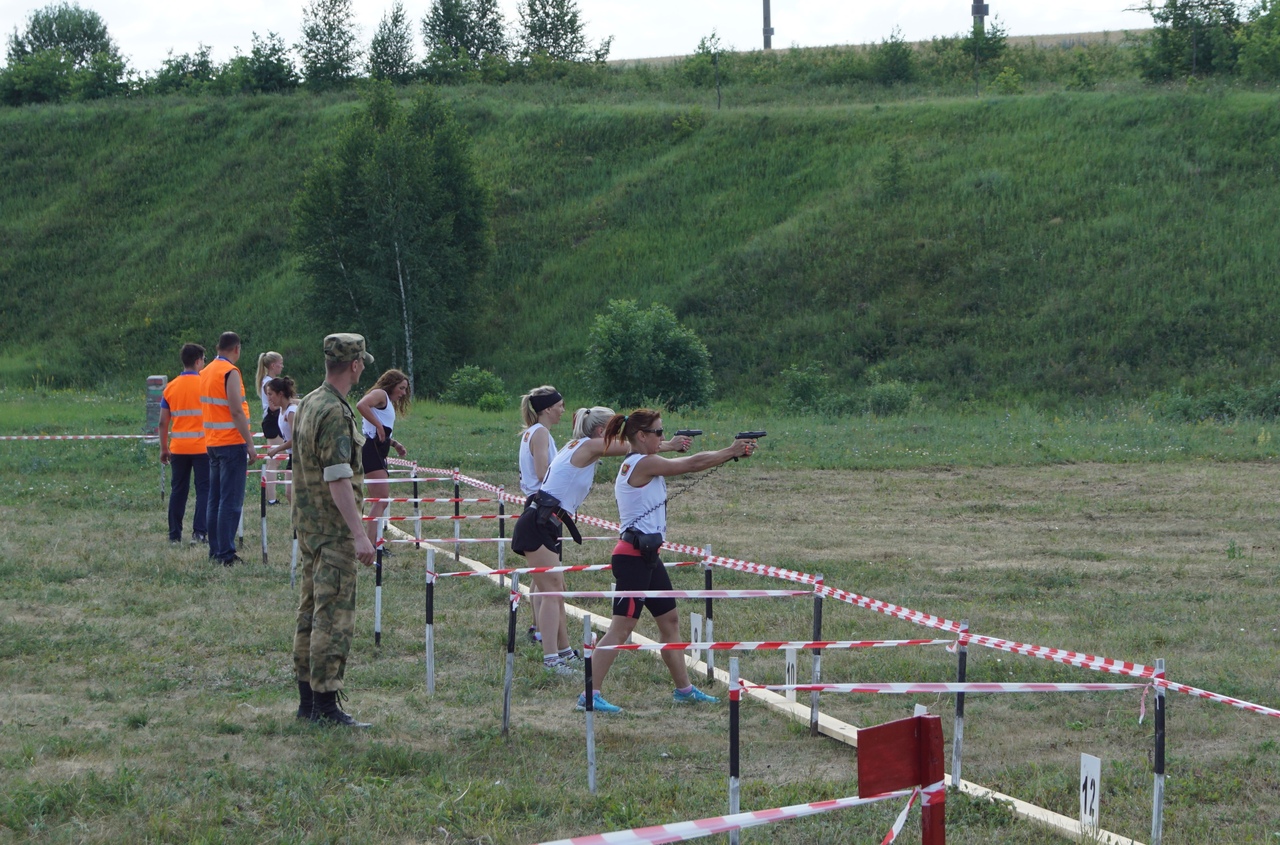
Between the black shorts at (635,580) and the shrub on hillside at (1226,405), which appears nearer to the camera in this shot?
the black shorts at (635,580)

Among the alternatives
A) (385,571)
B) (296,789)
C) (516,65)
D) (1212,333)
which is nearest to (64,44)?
(516,65)

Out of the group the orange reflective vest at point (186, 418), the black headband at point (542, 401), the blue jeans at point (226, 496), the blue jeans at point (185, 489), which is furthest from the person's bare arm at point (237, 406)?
the black headband at point (542, 401)

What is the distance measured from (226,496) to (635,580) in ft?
17.2

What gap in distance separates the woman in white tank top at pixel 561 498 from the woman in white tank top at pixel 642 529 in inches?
8.3

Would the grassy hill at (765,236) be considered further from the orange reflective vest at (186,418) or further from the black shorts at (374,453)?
the orange reflective vest at (186,418)

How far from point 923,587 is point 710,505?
525cm

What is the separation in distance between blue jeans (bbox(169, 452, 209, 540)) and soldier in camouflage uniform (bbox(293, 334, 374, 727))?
5558 millimetres

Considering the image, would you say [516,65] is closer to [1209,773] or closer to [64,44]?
[64,44]

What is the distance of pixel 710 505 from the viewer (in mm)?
15055

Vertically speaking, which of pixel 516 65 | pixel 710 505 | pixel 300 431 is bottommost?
pixel 710 505

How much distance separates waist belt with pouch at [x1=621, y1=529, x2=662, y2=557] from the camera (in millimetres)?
6676

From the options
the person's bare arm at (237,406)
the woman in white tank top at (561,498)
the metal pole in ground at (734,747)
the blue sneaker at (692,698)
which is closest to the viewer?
the metal pole in ground at (734,747)

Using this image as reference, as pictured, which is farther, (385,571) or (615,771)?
(385,571)

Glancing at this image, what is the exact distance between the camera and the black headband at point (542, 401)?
25.9ft
